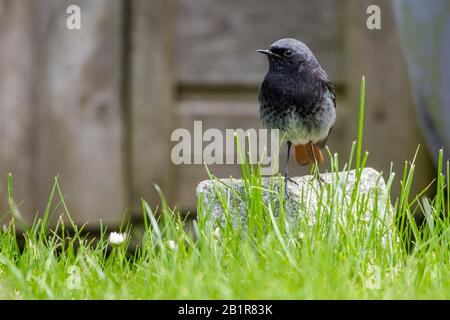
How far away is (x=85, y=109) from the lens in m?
3.74

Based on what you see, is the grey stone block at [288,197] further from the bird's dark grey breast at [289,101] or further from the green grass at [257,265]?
the bird's dark grey breast at [289,101]

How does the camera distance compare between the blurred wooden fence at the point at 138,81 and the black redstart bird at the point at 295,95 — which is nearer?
the black redstart bird at the point at 295,95

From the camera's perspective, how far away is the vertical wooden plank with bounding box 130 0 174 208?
3754mm

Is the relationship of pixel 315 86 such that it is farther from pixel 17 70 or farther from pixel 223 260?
pixel 17 70

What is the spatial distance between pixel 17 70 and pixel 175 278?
2.25 metres

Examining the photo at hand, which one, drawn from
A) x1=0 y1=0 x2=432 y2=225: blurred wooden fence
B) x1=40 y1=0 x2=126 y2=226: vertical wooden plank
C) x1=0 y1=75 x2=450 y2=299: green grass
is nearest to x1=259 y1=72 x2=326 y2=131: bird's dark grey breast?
x1=0 y1=75 x2=450 y2=299: green grass

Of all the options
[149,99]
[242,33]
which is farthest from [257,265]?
[242,33]

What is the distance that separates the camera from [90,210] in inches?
148

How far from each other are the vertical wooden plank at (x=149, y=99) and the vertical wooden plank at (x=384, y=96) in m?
0.85

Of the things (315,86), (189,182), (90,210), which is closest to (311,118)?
(315,86)

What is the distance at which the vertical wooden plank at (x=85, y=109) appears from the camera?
3734 millimetres

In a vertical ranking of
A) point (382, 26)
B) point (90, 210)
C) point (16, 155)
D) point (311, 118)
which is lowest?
point (90, 210)

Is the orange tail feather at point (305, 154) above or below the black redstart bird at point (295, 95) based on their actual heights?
below

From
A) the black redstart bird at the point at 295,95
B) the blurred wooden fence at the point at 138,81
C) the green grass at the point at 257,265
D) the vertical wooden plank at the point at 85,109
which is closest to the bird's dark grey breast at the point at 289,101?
the black redstart bird at the point at 295,95
